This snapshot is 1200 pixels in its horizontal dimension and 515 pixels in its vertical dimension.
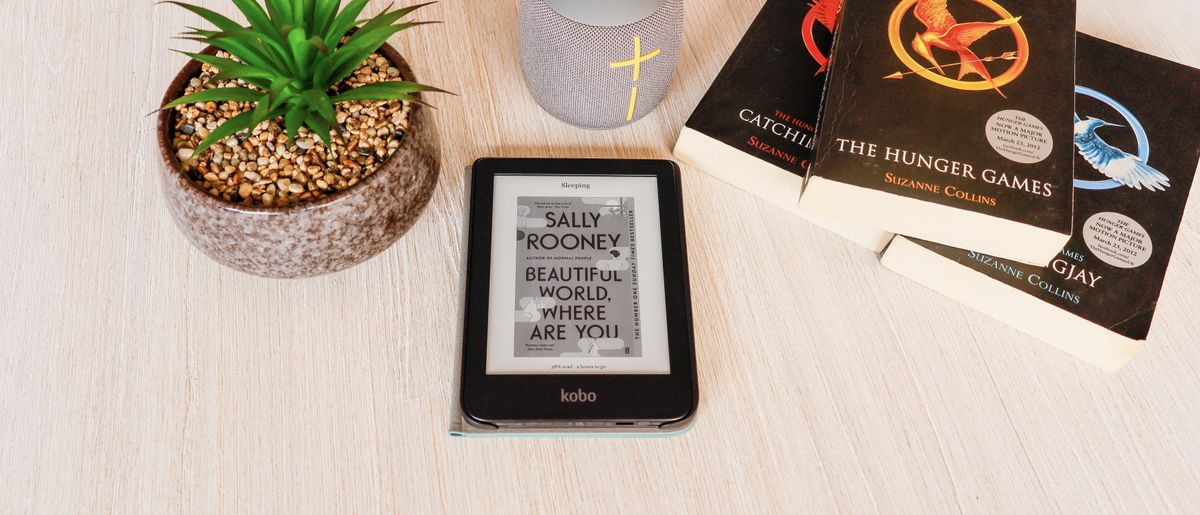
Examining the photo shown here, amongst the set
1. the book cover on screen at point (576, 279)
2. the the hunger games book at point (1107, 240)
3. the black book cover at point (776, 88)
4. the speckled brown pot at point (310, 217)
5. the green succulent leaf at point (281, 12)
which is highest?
the green succulent leaf at point (281, 12)

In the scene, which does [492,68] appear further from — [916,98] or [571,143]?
[916,98]

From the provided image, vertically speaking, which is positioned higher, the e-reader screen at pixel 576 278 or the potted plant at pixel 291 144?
the potted plant at pixel 291 144

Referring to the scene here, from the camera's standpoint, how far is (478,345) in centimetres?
49

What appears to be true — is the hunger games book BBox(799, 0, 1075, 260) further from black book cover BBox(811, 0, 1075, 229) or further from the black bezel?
the black bezel

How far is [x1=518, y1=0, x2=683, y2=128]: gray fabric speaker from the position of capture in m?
0.50

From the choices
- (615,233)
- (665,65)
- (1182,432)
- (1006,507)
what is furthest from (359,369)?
(1182,432)

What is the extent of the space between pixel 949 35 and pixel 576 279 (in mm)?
368

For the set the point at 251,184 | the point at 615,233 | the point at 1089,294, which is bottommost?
the point at 1089,294

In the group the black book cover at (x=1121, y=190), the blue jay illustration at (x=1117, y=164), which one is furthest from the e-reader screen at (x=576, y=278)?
the blue jay illustration at (x=1117, y=164)

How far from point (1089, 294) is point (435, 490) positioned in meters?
0.50

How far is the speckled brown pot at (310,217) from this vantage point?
0.44m

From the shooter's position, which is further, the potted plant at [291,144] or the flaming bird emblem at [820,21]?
the flaming bird emblem at [820,21]

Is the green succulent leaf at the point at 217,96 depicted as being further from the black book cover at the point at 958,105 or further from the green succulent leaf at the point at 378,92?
the black book cover at the point at 958,105

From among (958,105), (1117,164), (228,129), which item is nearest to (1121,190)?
(1117,164)
